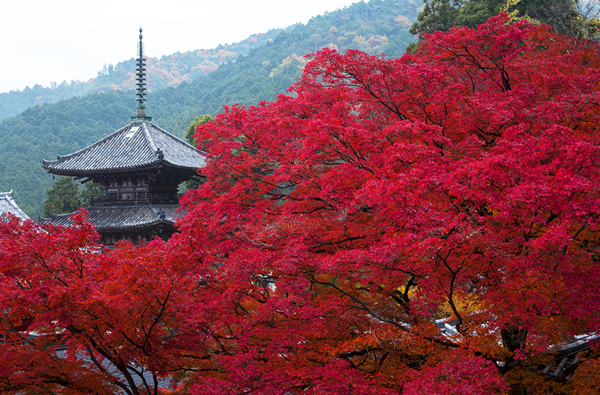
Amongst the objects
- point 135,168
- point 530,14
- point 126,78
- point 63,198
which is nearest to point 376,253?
point 135,168

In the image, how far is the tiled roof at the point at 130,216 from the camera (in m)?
20.4

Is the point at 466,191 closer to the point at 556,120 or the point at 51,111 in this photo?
the point at 556,120

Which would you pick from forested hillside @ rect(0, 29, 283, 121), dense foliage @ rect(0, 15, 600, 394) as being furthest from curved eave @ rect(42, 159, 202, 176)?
forested hillside @ rect(0, 29, 283, 121)

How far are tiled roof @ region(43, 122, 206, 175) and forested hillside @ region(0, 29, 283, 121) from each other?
98.3 m

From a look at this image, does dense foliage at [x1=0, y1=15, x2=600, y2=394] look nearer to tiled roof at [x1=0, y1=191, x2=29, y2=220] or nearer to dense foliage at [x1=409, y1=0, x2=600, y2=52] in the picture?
dense foliage at [x1=409, y1=0, x2=600, y2=52]

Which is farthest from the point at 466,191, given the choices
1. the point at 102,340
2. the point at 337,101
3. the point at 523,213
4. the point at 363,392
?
the point at 102,340

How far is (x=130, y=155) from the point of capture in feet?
71.3

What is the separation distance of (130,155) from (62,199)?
23108 millimetres

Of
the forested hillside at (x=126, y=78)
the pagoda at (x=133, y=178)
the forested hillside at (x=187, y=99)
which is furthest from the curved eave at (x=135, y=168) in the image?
the forested hillside at (x=126, y=78)

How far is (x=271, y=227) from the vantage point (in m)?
8.35

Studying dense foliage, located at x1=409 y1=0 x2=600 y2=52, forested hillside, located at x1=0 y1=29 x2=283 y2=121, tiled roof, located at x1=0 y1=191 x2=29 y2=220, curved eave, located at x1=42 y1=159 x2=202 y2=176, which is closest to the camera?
curved eave, located at x1=42 y1=159 x2=202 y2=176

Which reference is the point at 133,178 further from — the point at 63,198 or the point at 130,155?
the point at 63,198

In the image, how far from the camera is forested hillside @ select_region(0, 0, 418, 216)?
7500cm

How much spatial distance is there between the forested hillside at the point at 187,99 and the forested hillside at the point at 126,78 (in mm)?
19418
